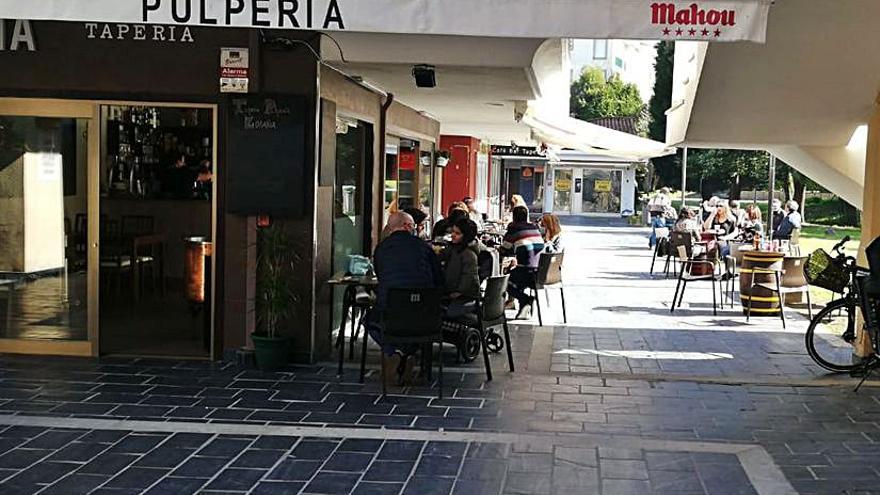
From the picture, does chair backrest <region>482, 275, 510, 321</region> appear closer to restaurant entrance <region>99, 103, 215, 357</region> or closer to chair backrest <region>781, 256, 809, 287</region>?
restaurant entrance <region>99, 103, 215, 357</region>

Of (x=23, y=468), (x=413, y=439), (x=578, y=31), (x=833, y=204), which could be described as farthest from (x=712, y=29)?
(x=833, y=204)

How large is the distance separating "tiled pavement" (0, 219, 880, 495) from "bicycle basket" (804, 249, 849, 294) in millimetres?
769

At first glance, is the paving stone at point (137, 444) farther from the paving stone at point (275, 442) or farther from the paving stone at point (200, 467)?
the paving stone at point (275, 442)

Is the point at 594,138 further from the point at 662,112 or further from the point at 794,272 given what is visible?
the point at 662,112

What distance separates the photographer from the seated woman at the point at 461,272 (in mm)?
8250

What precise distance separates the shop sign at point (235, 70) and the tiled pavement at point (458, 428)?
236cm

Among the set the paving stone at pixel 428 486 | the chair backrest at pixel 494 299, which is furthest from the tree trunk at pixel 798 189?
the paving stone at pixel 428 486

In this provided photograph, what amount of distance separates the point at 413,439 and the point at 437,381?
1.78 m

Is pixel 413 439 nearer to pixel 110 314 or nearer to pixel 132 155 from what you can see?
pixel 110 314

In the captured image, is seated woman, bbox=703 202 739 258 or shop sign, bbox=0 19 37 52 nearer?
shop sign, bbox=0 19 37 52

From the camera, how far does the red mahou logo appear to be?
594 centimetres

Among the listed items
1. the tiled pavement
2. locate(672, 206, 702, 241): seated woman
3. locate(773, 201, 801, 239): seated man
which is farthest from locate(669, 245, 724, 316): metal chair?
locate(773, 201, 801, 239): seated man

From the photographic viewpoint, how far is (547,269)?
11.3 m

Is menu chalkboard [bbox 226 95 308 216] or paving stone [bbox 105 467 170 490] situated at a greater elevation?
menu chalkboard [bbox 226 95 308 216]
